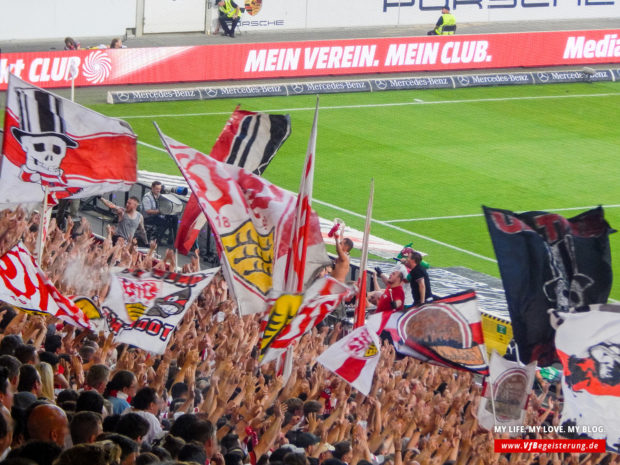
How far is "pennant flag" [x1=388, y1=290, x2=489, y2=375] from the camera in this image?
10859 millimetres

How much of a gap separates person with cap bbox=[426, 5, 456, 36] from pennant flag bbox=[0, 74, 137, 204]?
99.5ft

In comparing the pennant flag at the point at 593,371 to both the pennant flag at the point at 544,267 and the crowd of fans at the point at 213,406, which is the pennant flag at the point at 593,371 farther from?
the crowd of fans at the point at 213,406

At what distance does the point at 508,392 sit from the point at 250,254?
278cm

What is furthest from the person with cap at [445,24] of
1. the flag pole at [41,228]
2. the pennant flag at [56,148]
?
the flag pole at [41,228]

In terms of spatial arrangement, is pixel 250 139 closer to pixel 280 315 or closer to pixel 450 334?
pixel 280 315

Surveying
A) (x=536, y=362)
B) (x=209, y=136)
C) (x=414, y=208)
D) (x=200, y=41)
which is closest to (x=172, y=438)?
(x=536, y=362)

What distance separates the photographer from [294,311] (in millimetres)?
10664

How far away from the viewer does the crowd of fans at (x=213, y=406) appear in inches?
314

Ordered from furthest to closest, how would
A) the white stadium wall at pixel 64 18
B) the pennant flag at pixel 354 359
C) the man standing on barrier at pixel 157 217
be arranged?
the white stadium wall at pixel 64 18, the man standing on barrier at pixel 157 217, the pennant flag at pixel 354 359

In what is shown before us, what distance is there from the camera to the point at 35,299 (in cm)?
1144

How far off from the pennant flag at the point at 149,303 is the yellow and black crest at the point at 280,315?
112 cm

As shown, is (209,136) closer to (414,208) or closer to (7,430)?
(414,208)

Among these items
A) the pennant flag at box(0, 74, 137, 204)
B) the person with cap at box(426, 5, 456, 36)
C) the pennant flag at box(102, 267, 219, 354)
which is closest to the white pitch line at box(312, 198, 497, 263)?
the pennant flag at box(0, 74, 137, 204)

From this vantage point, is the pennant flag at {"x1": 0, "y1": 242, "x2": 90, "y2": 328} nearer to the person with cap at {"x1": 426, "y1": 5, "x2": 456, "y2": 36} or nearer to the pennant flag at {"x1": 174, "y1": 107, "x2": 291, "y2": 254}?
the pennant flag at {"x1": 174, "y1": 107, "x2": 291, "y2": 254}
